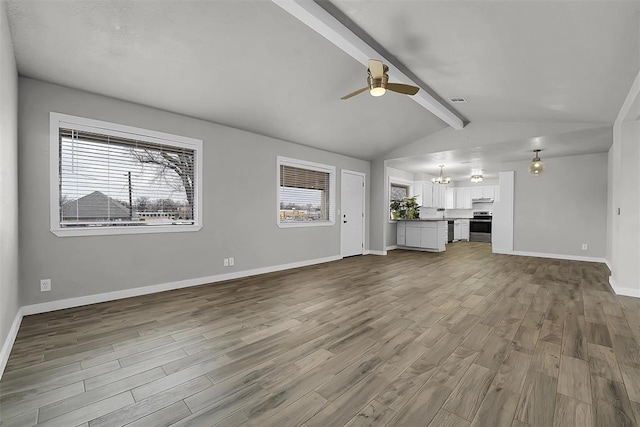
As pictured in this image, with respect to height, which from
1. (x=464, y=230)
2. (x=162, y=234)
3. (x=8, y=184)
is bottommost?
(x=464, y=230)

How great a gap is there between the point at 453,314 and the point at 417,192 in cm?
677

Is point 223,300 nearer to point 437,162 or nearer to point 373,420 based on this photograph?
point 373,420

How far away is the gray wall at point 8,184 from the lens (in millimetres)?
2076

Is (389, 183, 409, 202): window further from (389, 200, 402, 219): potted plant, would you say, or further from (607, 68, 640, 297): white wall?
(607, 68, 640, 297): white wall

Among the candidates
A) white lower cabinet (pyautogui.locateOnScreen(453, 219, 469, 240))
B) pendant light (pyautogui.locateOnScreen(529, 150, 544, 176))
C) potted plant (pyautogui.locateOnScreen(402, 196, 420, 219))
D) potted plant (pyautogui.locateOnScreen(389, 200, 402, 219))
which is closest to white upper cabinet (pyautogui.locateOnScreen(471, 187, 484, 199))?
white lower cabinet (pyautogui.locateOnScreen(453, 219, 469, 240))

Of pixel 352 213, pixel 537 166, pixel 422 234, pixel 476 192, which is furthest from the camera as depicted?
pixel 476 192

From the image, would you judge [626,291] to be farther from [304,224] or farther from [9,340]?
[9,340]

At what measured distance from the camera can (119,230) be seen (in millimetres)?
3539

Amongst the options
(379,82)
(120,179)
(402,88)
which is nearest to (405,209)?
(402,88)

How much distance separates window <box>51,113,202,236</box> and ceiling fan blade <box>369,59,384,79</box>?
2.78 metres

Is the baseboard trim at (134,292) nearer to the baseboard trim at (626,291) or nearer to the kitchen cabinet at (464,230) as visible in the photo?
the baseboard trim at (626,291)

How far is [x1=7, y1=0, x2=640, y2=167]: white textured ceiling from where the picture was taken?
92.8 inches

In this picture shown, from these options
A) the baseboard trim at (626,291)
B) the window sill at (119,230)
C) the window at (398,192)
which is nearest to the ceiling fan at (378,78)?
the window sill at (119,230)

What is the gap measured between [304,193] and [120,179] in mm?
3251
